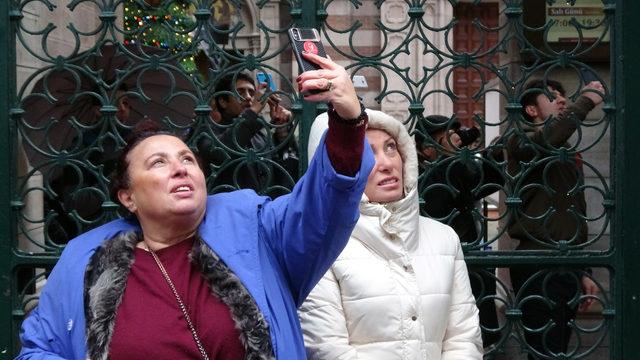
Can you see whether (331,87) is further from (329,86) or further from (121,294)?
(121,294)

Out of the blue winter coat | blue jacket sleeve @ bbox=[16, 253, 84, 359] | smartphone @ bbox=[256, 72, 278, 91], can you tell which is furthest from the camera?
blue jacket sleeve @ bbox=[16, 253, 84, 359]

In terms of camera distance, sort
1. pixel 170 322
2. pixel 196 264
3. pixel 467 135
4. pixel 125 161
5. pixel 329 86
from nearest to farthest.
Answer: pixel 329 86 → pixel 170 322 → pixel 196 264 → pixel 125 161 → pixel 467 135

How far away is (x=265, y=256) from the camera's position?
328 cm

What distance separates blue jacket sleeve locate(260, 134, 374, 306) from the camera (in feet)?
9.91

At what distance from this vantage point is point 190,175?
3336 mm

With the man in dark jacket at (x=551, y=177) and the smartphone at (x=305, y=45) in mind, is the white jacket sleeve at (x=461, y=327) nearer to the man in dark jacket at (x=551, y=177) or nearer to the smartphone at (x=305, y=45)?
the man in dark jacket at (x=551, y=177)

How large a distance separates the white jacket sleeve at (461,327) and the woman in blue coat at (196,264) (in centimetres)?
69

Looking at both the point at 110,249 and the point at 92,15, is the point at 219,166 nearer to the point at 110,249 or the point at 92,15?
the point at 110,249

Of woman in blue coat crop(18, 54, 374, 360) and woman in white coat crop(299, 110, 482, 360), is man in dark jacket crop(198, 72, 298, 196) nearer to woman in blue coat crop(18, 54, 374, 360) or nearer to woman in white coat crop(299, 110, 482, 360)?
woman in white coat crop(299, 110, 482, 360)

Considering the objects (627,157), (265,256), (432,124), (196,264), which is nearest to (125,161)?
(196,264)

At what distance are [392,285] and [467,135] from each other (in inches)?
68.5

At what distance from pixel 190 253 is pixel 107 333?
12.8 inches

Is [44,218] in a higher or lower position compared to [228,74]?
lower

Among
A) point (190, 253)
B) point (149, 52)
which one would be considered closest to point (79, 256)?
point (190, 253)
